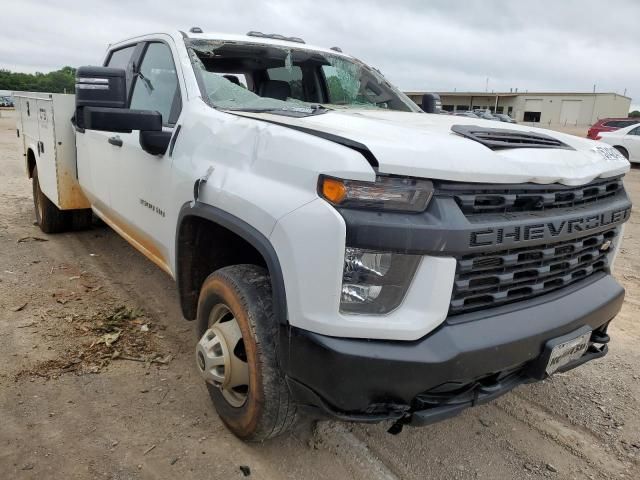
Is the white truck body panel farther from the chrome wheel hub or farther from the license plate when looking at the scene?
the license plate

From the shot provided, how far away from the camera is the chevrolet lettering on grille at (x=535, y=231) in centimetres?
188

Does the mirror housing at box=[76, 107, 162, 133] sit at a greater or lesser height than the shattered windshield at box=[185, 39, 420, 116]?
lesser

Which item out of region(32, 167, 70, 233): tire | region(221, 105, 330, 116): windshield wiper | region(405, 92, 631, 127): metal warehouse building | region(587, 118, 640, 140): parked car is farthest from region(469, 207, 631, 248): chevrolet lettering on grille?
A: region(405, 92, 631, 127): metal warehouse building

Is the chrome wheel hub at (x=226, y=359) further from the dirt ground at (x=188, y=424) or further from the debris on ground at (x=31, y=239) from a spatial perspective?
the debris on ground at (x=31, y=239)

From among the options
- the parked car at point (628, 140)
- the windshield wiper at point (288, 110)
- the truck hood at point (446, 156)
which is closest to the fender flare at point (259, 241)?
the truck hood at point (446, 156)

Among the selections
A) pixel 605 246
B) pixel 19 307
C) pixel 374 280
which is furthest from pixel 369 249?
pixel 19 307

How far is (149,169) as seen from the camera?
10.5 ft

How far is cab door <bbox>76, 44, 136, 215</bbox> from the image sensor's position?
153 inches

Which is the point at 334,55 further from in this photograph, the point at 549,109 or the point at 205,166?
the point at 549,109

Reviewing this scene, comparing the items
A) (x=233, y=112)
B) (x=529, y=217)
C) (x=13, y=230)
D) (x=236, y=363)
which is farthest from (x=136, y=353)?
(x=13, y=230)

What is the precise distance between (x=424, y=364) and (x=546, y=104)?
186 feet

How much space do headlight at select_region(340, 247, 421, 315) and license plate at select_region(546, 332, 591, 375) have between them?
0.73 meters

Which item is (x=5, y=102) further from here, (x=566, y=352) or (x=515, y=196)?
(x=566, y=352)

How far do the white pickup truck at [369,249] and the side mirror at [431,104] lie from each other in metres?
1.40
